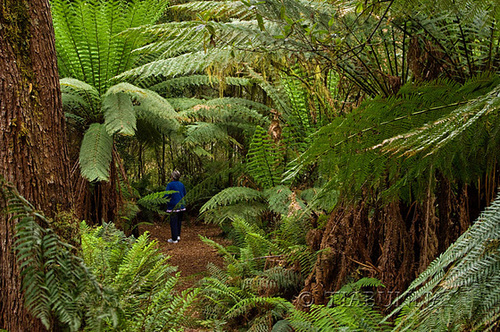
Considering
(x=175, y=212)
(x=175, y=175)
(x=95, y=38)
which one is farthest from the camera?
(x=175, y=175)

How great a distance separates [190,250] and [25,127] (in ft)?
12.9

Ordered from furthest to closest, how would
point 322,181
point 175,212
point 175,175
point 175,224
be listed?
point 175,175, point 175,224, point 175,212, point 322,181

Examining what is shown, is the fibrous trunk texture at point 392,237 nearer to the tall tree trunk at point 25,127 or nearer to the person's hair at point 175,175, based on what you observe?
the tall tree trunk at point 25,127

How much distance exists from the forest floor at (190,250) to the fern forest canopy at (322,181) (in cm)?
44

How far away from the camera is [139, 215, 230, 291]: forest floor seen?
13.0 ft

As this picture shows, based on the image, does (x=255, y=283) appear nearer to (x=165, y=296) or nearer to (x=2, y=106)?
(x=165, y=296)

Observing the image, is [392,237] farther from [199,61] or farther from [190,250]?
[190,250]

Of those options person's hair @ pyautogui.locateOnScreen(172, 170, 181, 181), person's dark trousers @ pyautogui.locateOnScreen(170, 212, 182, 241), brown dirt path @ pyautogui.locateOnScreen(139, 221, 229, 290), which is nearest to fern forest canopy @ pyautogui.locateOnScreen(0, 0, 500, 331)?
brown dirt path @ pyautogui.locateOnScreen(139, 221, 229, 290)

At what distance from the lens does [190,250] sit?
201 inches

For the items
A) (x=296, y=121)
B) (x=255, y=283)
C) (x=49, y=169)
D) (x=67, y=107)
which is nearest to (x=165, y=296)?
(x=255, y=283)

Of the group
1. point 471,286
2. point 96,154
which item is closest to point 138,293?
point 96,154

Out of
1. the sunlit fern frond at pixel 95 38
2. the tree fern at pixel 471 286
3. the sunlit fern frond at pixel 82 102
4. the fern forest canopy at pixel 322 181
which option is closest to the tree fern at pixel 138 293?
the fern forest canopy at pixel 322 181

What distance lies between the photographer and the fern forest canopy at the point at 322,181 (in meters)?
0.78

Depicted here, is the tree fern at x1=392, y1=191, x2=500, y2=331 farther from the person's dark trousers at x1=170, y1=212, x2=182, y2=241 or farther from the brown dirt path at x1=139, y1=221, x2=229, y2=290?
the person's dark trousers at x1=170, y1=212, x2=182, y2=241
